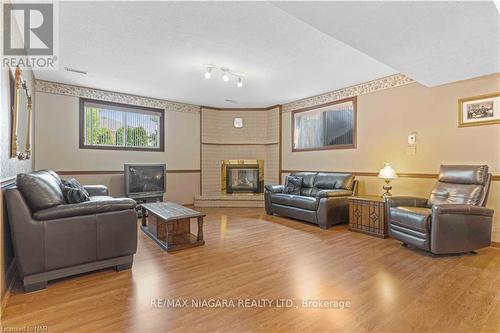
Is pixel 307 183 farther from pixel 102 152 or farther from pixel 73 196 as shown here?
pixel 102 152

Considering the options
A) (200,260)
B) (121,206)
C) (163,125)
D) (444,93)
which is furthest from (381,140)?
(163,125)

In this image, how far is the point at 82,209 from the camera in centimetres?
231

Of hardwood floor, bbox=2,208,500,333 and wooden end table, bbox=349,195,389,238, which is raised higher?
wooden end table, bbox=349,195,389,238

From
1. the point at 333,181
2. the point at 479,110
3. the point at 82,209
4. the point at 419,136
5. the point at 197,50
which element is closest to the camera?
the point at 82,209

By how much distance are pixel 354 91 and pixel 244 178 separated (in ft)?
11.3

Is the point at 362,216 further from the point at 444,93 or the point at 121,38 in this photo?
the point at 121,38

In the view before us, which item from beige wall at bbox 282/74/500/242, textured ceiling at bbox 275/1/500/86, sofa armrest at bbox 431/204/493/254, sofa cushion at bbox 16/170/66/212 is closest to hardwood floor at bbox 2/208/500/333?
sofa armrest at bbox 431/204/493/254

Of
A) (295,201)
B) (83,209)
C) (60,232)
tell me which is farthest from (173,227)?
(295,201)

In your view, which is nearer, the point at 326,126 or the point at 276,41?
the point at 276,41

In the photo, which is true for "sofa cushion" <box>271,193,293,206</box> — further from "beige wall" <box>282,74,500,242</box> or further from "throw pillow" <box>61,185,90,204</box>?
"throw pillow" <box>61,185,90,204</box>

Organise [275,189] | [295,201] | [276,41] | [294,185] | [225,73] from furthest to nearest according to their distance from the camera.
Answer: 1. [275,189]
2. [294,185]
3. [295,201]
4. [225,73]
5. [276,41]

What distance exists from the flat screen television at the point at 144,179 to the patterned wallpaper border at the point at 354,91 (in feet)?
11.3

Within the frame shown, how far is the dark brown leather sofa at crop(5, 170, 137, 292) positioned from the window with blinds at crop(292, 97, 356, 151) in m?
4.21

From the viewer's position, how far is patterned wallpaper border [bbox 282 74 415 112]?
4.27 metres
